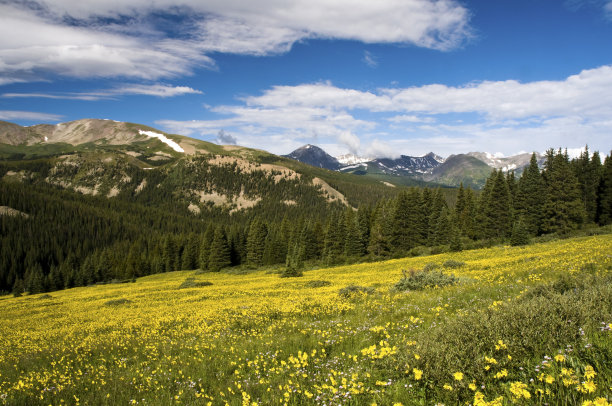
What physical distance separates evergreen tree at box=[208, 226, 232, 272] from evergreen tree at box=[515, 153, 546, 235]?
71.4 metres

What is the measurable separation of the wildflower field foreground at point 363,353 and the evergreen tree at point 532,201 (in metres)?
54.8

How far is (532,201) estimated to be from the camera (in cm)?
6159

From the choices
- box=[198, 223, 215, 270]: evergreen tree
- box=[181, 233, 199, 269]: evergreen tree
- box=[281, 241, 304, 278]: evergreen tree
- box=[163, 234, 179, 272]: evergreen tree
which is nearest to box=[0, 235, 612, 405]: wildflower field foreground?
box=[281, 241, 304, 278]: evergreen tree

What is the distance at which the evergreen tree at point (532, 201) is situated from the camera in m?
60.6

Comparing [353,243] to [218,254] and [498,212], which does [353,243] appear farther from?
[218,254]

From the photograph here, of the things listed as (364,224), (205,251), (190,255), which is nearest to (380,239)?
(364,224)

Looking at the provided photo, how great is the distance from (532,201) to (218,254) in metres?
75.5

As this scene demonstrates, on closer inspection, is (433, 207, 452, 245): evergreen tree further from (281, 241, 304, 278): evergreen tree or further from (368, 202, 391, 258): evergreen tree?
(281, 241, 304, 278): evergreen tree

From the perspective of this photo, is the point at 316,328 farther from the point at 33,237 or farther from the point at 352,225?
the point at 33,237

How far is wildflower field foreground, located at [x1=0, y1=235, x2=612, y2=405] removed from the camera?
183 inches

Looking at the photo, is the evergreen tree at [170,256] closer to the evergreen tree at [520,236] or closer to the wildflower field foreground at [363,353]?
the wildflower field foreground at [363,353]

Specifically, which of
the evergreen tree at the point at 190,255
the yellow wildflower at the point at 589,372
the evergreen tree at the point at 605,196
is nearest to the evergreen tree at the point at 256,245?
the evergreen tree at the point at 190,255

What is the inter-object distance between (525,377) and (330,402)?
3.06 m

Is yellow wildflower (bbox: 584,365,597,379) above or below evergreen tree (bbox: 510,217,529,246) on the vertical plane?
above
